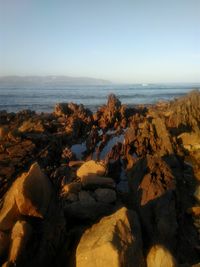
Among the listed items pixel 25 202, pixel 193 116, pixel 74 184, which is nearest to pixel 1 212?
pixel 25 202

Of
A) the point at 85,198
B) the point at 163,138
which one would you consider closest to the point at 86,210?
the point at 85,198

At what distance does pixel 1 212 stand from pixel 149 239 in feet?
5.87

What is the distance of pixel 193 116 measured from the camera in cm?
1051

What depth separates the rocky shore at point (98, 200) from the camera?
3.13m

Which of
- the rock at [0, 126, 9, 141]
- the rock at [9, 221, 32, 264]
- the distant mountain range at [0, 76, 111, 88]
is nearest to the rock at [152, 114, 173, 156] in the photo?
the rock at [0, 126, 9, 141]

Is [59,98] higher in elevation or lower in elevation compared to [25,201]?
lower

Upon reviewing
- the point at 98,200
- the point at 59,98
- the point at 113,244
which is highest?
the point at 113,244

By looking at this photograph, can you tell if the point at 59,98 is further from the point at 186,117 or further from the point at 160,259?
the point at 160,259

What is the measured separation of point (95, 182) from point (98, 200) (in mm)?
578

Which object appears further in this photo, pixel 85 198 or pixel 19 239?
pixel 85 198

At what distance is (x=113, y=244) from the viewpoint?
113 inches

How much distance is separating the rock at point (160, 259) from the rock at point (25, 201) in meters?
1.26

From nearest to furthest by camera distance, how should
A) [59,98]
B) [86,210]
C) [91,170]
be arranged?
[86,210] → [91,170] → [59,98]

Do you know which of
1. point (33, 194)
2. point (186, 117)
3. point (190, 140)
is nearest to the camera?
point (33, 194)
